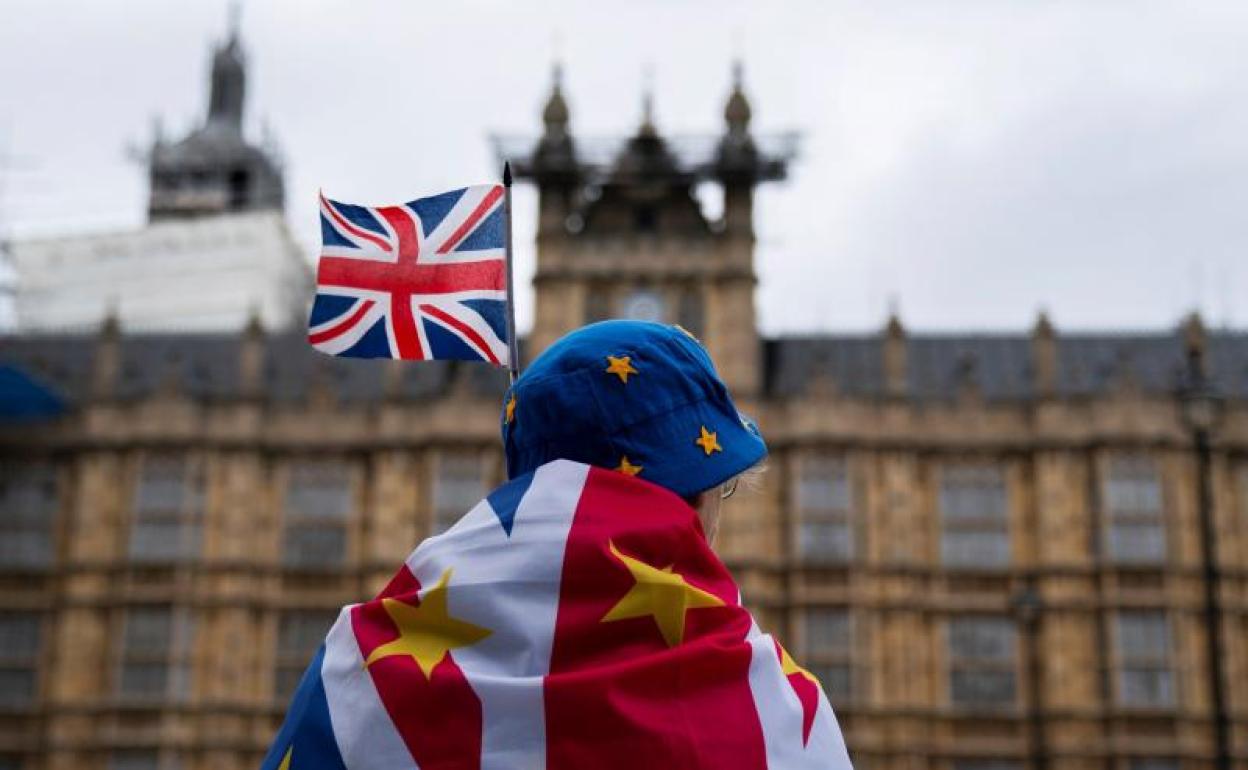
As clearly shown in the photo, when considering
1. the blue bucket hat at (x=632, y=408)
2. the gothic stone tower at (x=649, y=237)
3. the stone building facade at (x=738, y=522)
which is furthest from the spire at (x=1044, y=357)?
the blue bucket hat at (x=632, y=408)

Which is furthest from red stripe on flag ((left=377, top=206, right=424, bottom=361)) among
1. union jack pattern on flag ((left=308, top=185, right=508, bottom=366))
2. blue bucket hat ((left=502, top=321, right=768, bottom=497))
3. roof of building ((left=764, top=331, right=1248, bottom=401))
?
roof of building ((left=764, top=331, right=1248, bottom=401))

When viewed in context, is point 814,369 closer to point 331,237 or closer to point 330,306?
point 331,237

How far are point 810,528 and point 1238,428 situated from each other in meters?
9.49

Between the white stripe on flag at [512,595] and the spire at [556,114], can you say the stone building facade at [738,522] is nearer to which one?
the spire at [556,114]

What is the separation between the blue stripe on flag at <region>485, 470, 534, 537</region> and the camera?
2.23m

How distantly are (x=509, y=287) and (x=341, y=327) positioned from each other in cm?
86

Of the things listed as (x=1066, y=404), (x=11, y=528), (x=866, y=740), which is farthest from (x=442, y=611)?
(x=11, y=528)

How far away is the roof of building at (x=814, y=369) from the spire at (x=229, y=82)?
21.9m

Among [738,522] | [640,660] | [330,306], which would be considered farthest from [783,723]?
[738,522]

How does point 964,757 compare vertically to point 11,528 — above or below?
below

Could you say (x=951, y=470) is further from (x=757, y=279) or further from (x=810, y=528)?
(x=757, y=279)

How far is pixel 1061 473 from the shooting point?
3419 centimetres

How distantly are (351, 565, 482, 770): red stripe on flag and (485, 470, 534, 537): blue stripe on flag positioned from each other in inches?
6.2

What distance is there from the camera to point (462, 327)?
159 inches
